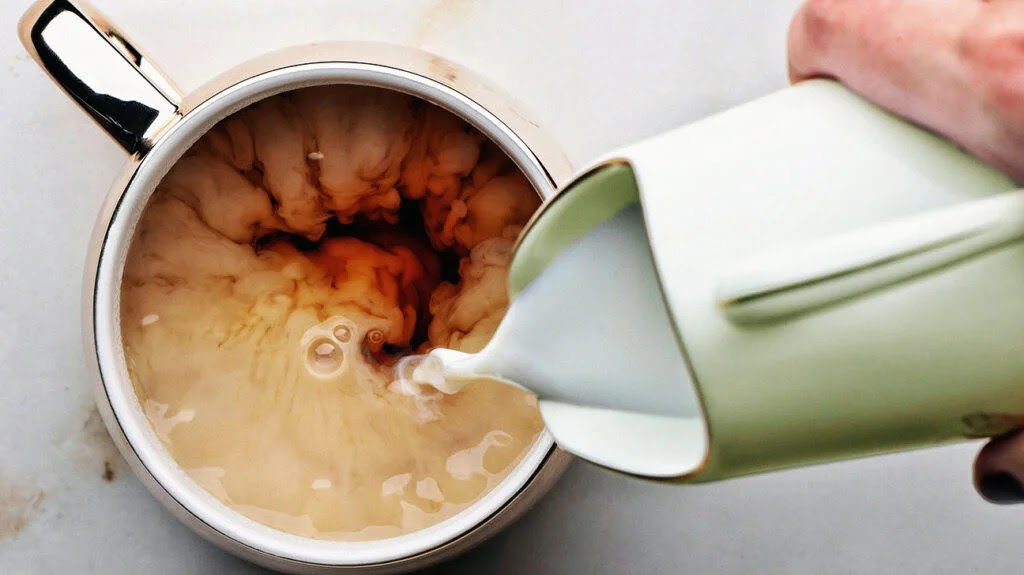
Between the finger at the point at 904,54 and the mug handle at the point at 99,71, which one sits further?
the mug handle at the point at 99,71

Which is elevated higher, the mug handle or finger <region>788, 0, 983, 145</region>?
the mug handle

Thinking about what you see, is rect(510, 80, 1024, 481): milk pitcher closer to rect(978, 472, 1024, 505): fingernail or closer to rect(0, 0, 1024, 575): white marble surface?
rect(978, 472, 1024, 505): fingernail

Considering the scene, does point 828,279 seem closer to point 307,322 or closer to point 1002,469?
point 1002,469

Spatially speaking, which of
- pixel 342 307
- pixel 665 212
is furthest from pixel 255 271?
pixel 665 212

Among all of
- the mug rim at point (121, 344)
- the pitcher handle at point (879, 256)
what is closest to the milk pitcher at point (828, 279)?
the pitcher handle at point (879, 256)

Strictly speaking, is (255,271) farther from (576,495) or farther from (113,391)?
(576,495)

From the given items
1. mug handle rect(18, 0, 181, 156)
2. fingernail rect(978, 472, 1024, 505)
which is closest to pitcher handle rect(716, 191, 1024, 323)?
fingernail rect(978, 472, 1024, 505)

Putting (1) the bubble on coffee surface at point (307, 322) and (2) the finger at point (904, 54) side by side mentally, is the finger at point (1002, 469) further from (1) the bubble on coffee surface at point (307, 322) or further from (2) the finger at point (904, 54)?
(1) the bubble on coffee surface at point (307, 322)
